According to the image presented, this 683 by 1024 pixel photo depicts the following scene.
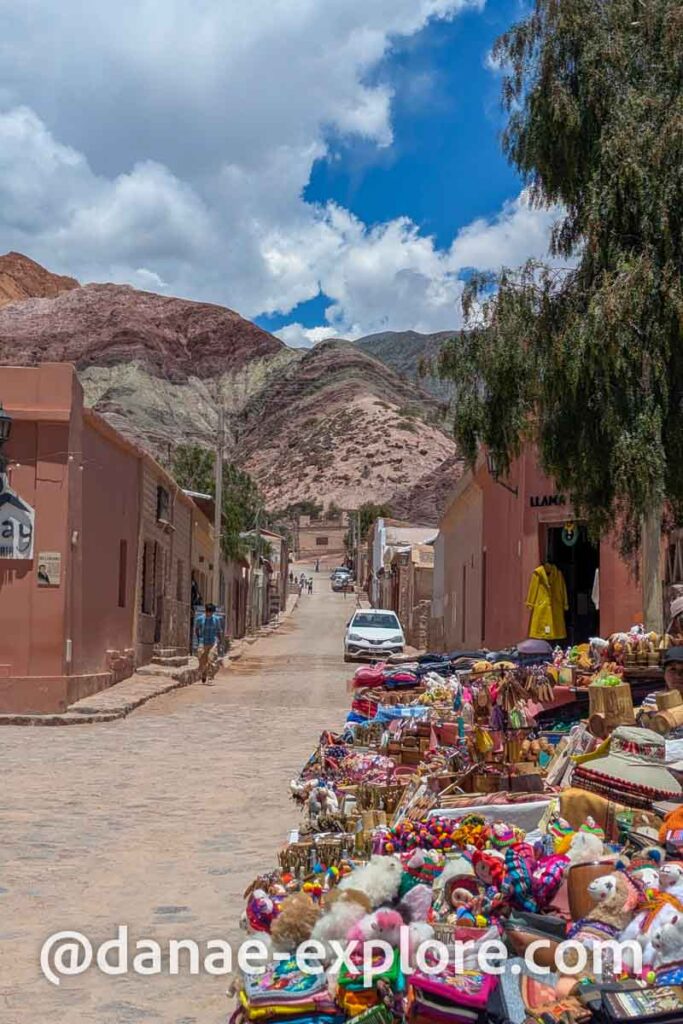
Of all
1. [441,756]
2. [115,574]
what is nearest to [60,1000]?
[441,756]

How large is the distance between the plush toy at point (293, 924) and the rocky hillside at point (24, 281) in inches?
7174

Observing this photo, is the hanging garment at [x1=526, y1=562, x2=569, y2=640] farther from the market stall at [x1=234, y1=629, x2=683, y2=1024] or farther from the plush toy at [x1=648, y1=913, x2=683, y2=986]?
the plush toy at [x1=648, y1=913, x2=683, y2=986]

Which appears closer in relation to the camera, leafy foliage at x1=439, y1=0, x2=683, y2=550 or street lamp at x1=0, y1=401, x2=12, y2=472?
leafy foliage at x1=439, y1=0, x2=683, y2=550

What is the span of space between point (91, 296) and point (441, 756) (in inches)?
6674

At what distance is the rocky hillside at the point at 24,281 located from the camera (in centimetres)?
18125

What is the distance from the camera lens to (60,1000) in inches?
179

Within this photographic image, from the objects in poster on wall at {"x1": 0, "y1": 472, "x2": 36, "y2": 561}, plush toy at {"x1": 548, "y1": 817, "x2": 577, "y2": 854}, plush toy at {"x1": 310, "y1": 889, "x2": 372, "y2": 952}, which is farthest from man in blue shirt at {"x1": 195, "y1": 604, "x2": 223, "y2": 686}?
plush toy at {"x1": 310, "y1": 889, "x2": 372, "y2": 952}

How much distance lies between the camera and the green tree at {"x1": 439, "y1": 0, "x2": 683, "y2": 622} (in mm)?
11898

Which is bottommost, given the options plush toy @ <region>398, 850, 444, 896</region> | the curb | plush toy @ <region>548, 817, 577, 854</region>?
the curb

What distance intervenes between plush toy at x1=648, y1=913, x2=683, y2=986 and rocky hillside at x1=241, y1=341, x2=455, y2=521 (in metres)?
85.3

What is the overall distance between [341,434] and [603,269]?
114 m

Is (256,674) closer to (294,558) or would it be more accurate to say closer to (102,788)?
(102,788)

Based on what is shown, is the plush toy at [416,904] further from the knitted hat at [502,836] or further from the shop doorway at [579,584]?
the shop doorway at [579,584]

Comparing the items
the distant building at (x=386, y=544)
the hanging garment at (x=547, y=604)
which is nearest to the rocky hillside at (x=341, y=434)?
the distant building at (x=386, y=544)
